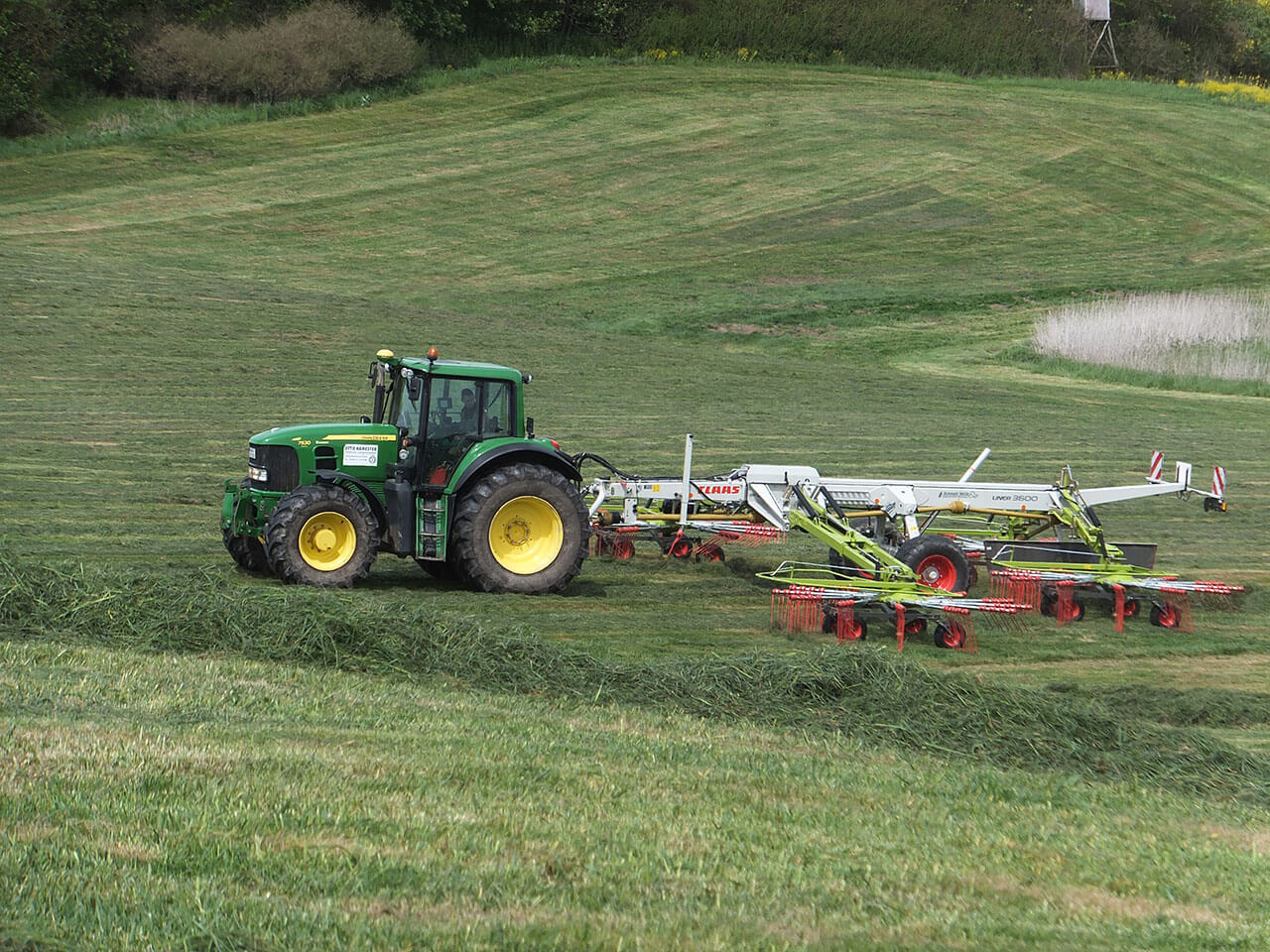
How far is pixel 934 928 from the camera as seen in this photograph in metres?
5.28

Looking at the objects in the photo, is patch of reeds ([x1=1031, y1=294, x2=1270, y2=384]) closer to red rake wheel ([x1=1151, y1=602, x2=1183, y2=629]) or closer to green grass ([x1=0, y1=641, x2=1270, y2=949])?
red rake wheel ([x1=1151, y1=602, x2=1183, y2=629])

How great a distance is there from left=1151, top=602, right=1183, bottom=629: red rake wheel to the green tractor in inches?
Answer: 196

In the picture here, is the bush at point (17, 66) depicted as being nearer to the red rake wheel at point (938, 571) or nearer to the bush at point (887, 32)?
the bush at point (887, 32)

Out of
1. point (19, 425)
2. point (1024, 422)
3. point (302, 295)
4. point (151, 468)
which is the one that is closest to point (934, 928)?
point (151, 468)

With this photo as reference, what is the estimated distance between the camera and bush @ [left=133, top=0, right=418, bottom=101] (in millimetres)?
46812

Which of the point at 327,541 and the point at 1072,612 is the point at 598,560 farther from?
the point at 1072,612

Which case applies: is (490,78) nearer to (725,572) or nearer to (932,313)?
(932,313)

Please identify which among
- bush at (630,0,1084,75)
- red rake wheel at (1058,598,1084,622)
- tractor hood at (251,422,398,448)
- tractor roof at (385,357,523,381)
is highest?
bush at (630,0,1084,75)

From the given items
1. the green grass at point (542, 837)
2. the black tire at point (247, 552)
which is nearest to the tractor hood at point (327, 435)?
the black tire at point (247, 552)

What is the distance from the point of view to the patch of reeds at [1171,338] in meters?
34.5

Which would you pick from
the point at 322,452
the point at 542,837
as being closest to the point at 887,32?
the point at 322,452

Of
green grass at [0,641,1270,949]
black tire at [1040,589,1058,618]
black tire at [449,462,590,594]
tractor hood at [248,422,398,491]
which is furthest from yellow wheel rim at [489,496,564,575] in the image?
green grass at [0,641,1270,949]

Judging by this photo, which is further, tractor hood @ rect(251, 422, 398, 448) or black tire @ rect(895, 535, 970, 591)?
black tire @ rect(895, 535, 970, 591)

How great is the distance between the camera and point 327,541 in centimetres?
1253
